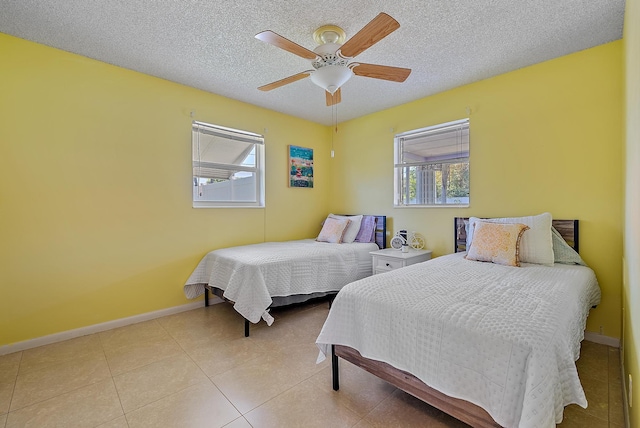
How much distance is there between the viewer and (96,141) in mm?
2641

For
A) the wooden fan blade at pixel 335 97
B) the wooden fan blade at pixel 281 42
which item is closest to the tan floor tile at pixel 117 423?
the wooden fan blade at pixel 281 42

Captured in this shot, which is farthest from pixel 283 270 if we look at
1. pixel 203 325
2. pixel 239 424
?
pixel 239 424

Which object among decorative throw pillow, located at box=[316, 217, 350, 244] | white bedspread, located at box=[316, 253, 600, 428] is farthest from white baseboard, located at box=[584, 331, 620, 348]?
decorative throw pillow, located at box=[316, 217, 350, 244]

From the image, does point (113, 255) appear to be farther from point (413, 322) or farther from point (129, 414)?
point (413, 322)

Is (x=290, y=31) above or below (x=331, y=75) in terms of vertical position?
above

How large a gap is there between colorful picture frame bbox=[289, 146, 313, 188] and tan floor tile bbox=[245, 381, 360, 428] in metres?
2.90

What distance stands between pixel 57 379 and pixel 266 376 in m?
1.39

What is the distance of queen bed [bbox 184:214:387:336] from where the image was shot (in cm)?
254

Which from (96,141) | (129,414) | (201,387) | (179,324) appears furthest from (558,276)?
(96,141)

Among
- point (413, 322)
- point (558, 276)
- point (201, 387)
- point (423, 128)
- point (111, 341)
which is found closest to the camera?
point (413, 322)

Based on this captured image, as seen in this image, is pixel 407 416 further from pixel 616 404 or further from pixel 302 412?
pixel 616 404

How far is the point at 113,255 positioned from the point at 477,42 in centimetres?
374

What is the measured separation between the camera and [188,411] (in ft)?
5.28

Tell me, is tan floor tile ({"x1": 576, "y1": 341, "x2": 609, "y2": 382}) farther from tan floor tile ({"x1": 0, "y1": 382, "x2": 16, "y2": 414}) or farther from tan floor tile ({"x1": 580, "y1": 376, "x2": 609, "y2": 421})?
tan floor tile ({"x1": 0, "y1": 382, "x2": 16, "y2": 414})
